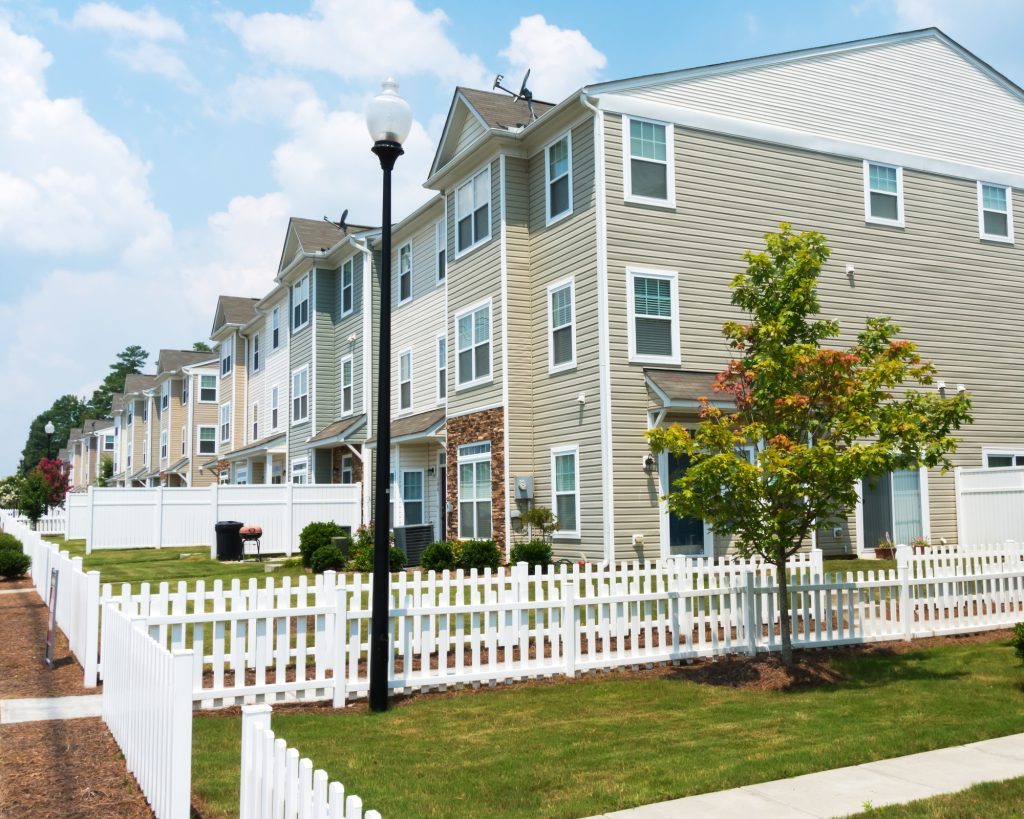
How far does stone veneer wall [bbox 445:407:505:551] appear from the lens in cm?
2095

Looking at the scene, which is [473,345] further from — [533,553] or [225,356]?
[225,356]

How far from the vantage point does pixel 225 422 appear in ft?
149

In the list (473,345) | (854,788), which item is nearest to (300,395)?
(473,345)

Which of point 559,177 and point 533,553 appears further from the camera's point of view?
point 559,177

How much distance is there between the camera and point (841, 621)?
11953mm

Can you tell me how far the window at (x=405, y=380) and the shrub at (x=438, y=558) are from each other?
29.6ft

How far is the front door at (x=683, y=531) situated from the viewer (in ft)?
61.4

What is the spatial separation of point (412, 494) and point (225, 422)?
21.1m

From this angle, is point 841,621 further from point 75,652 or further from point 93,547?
point 93,547

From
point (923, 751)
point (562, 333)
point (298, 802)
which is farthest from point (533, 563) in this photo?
point (298, 802)

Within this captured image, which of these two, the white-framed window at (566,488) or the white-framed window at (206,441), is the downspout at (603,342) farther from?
the white-framed window at (206,441)

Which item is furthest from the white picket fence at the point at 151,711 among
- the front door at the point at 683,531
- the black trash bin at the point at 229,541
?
the black trash bin at the point at 229,541

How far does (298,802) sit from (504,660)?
21.7ft

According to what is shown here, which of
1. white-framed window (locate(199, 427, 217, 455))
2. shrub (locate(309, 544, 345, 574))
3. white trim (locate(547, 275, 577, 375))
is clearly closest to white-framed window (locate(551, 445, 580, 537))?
white trim (locate(547, 275, 577, 375))
